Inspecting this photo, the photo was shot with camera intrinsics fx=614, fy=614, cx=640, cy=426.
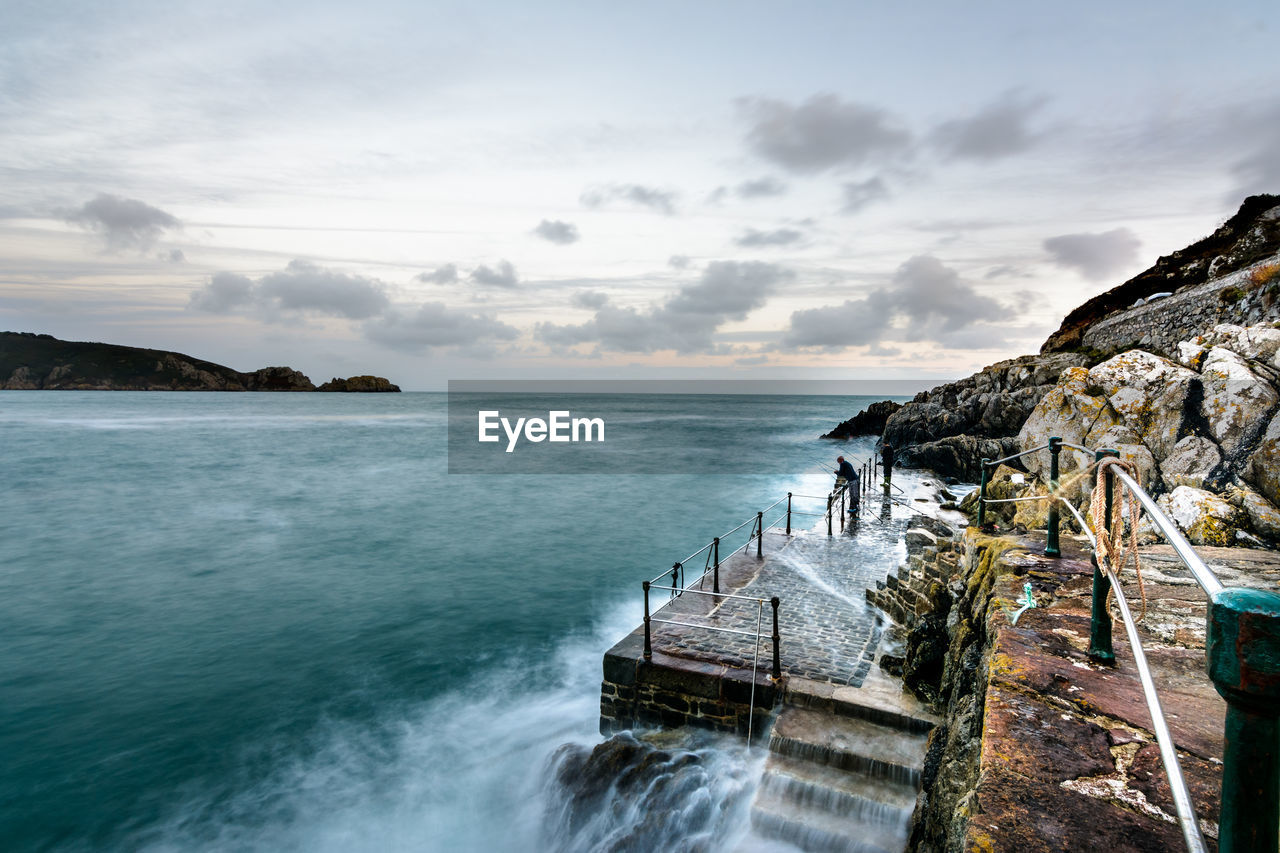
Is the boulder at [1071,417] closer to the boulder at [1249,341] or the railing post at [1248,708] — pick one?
the boulder at [1249,341]

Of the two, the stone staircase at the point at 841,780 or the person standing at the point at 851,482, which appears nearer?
the stone staircase at the point at 841,780

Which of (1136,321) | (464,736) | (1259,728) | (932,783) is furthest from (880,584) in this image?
(1136,321)

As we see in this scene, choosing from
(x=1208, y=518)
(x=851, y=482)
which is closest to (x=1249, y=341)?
(x=1208, y=518)

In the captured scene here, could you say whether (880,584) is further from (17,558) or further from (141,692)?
(17,558)

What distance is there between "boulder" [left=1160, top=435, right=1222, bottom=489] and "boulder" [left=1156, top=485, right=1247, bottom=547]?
156 centimetres

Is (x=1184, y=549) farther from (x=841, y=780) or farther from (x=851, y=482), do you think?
(x=851, y=482)

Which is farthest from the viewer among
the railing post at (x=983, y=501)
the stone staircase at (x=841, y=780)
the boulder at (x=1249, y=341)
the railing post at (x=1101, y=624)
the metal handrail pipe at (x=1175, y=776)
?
the boulder at (x=1249, y=341)

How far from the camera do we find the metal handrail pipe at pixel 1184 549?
1.53m

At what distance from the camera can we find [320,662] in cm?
1434

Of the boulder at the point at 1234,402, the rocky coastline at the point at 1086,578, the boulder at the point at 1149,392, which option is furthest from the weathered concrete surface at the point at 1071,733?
the boulder at the point at 1149,392

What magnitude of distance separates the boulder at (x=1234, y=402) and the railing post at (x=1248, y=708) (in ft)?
49.8

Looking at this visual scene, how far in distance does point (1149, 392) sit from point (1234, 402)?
2.53 meters

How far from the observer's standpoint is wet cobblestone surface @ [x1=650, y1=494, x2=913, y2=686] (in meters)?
9.48

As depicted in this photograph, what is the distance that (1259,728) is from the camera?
1.50 m
